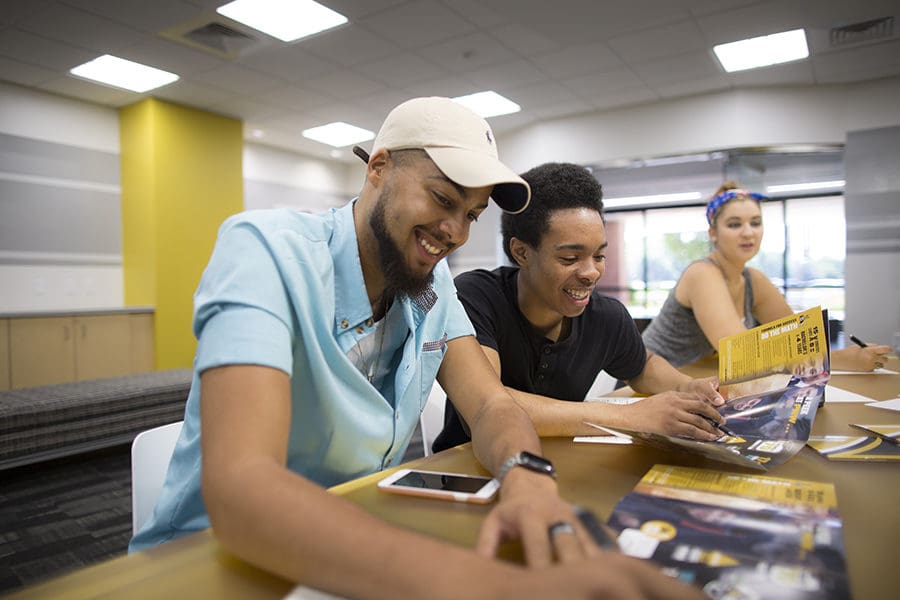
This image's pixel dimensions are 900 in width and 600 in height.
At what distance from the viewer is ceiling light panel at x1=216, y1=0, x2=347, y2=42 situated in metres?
4.16

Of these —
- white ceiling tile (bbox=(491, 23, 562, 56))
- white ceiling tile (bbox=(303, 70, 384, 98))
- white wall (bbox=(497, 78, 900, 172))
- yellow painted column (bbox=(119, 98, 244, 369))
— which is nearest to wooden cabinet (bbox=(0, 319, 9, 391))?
yellow painted column (bbox=(119, 98, 244, 369))

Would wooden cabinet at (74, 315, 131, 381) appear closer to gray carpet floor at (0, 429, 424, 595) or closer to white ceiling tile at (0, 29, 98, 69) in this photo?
gray carpet floor at (0, 429, 424, 595)

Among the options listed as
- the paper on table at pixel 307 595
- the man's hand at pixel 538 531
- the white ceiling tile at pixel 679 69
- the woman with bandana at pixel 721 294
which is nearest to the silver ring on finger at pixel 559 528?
the man's hand at pixel 538 531

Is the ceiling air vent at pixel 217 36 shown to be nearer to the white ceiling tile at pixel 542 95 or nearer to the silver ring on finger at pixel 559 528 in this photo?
the white ceiling tile at pixel 542 95

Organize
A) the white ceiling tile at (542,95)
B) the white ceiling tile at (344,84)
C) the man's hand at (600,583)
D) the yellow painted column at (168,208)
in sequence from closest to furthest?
1. the man's hand at (600,583)
2. the white ceiling tile at (344,84)
3. the white ceiling tile at (542,95)
4. the yellow painted column at (168,208)

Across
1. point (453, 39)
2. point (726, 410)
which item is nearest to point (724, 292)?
point (726, 410)

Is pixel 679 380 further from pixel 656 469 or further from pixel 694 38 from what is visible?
pixel 694 38

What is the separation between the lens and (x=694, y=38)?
4.84 metres

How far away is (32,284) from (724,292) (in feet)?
21.0

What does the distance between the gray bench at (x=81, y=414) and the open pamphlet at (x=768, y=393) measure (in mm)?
3626

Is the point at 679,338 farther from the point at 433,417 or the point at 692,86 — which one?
the point at 692,86

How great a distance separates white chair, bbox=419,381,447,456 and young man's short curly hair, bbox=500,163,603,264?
0.53m

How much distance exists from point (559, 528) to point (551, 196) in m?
1.20

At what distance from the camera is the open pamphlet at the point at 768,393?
1041 millimetres
